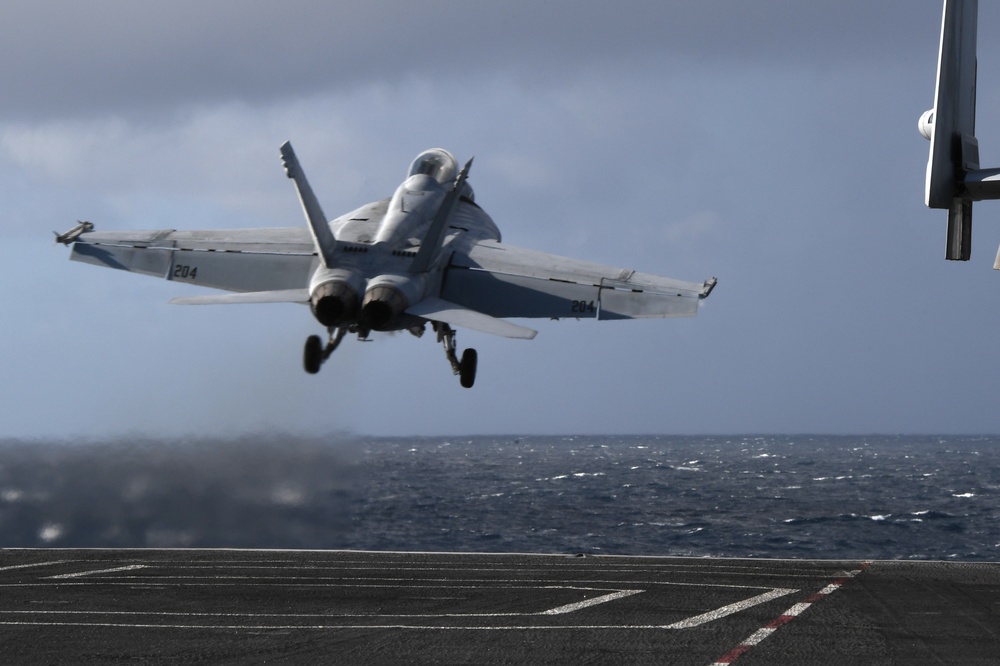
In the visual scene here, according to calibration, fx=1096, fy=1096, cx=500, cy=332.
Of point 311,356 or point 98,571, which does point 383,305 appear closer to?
point 311,356

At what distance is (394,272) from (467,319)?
2.47 meters

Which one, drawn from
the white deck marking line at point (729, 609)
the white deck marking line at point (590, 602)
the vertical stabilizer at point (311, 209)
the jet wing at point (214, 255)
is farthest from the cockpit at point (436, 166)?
the white deck marking line at point (729, 609)

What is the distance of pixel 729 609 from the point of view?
66.6 ft

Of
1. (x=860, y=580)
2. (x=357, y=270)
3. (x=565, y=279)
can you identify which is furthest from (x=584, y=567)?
(x=357, y=270)

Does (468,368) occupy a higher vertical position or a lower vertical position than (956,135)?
lower

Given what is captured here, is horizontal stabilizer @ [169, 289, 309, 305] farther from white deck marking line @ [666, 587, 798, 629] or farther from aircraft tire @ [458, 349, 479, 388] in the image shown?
white deck marking line @ [666, 587, 798, 629]

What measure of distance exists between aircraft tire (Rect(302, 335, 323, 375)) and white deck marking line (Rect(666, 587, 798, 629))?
334 inches

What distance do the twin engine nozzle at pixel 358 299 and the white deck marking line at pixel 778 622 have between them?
9049 millimetres

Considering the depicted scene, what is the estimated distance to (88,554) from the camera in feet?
108

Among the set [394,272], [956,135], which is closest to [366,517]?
[394,272]

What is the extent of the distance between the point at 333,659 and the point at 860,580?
14873 millimetres

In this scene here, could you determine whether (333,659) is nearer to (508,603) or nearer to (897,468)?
(508,603)

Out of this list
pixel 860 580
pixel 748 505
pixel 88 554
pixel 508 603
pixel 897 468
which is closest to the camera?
pixel 508 603

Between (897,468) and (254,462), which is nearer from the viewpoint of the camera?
(254,462)
